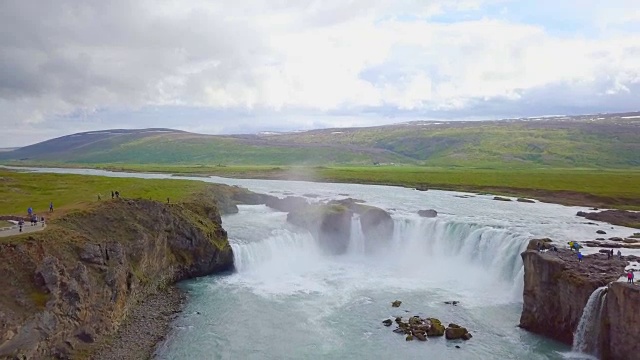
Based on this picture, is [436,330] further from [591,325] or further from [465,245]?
[465,245]

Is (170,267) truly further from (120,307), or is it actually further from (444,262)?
(444,262)

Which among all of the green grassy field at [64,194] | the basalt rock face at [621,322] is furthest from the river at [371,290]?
the green grassy field at [64,194]

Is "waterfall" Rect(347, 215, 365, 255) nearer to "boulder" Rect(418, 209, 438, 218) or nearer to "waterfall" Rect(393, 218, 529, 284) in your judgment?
"waterfall" Rect(393, 218, 529, 284)

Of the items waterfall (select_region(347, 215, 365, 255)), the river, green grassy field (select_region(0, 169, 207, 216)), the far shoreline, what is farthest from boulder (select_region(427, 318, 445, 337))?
the far shoreline

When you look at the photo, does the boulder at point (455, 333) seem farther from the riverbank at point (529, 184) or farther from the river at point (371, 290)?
the riverbank at point (529, 184)

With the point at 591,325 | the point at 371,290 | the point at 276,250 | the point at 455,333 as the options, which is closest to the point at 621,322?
the point at 591,325

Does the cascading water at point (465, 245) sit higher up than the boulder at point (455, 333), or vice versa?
the cascading water at point (465, 245)

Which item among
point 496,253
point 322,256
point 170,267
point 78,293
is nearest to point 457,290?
point 496,253
